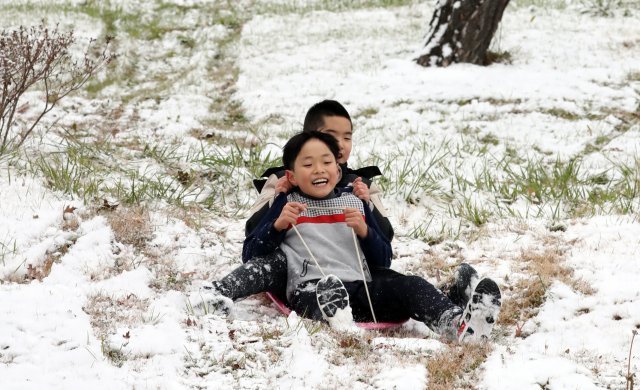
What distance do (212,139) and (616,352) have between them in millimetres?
5594

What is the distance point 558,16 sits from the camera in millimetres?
14180

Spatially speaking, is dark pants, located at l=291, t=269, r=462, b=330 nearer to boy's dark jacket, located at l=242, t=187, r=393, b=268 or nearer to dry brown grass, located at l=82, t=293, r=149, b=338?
boy's dark jacket, located at l=242, t=187, r=393, b=268

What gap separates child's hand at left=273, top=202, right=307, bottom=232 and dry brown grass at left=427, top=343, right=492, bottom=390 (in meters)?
1.27

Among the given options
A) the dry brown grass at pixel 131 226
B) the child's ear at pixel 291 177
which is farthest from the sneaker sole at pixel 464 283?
the dry brown grass at pixel 131 226

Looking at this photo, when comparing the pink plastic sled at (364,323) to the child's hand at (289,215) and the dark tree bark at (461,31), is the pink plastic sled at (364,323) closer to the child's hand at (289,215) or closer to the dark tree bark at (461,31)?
the child's hand at (289,215)

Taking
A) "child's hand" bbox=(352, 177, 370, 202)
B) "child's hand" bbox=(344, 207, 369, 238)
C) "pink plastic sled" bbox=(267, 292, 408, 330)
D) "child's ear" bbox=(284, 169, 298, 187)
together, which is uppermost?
"child's ear" bbox=(284, 169, 298, 187)

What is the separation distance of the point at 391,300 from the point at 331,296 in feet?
1.57

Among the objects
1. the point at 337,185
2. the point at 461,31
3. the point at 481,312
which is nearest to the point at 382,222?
the point at 337,185

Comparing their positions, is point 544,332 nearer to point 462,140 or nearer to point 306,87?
point 462,140

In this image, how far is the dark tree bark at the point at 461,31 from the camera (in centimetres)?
1052

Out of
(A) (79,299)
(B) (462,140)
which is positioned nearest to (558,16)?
(B) (462,140)

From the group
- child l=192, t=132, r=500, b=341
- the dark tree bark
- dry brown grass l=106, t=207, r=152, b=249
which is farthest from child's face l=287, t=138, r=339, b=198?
the dark tree bark

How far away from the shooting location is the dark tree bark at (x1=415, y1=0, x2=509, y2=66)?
34.5ft

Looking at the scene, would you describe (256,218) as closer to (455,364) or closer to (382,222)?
(382,222)
